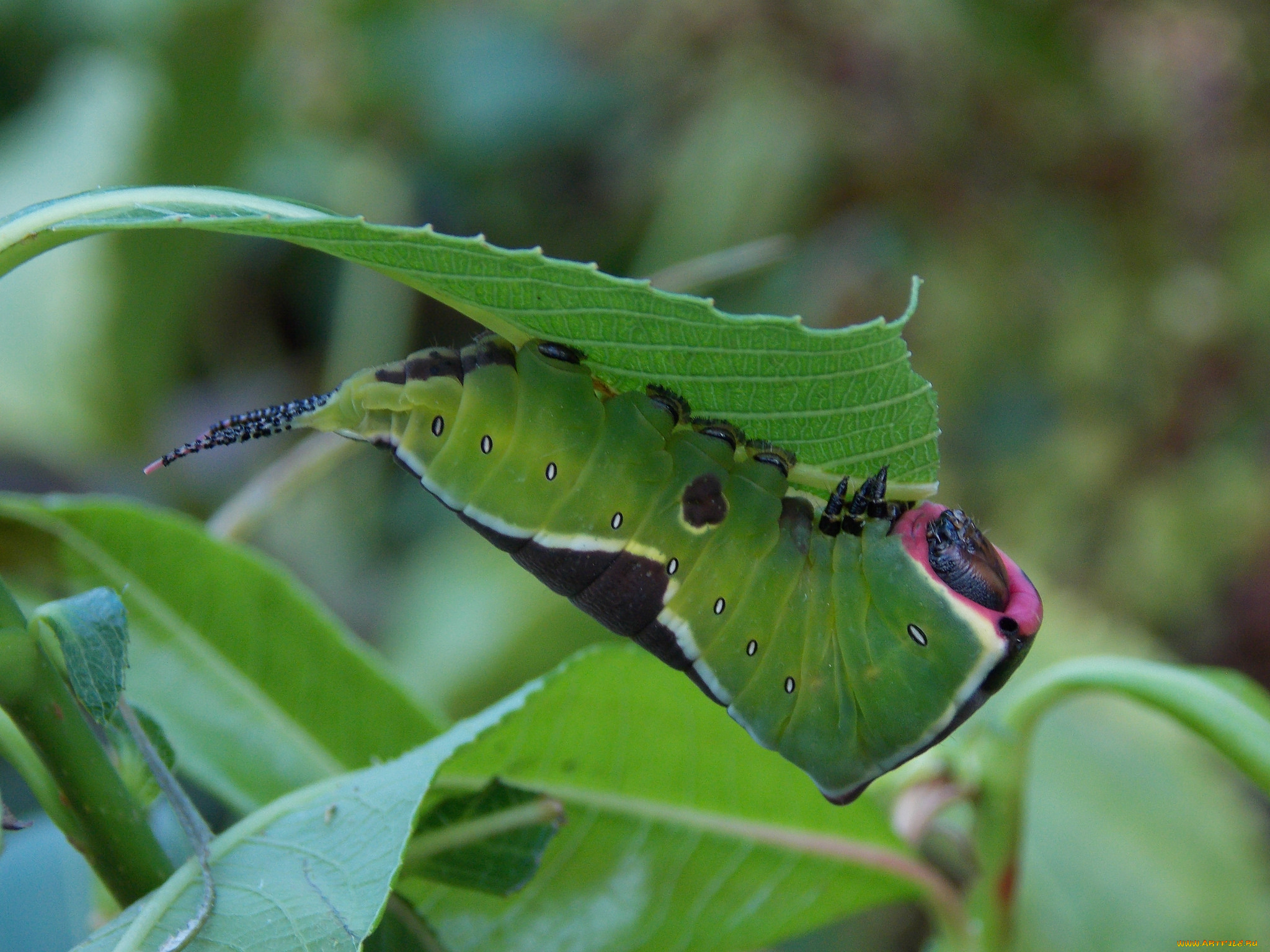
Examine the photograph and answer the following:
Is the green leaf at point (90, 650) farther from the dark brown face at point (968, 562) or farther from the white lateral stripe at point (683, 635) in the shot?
the dark brown face at point (968, 562)

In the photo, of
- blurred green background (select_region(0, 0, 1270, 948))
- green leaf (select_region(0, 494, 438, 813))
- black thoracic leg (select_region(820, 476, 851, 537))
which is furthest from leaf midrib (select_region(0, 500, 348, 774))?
blurred green background (select_region(0, 0, 1270, 948))

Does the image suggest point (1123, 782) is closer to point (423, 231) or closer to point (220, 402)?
point (423, 231)

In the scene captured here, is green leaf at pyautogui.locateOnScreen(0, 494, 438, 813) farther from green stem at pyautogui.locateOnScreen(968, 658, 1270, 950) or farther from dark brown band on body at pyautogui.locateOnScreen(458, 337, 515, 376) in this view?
green stem at pyautogui.locateOnScreen(968, 658, 1270, 950)

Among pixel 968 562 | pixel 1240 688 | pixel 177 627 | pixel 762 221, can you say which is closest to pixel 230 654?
pixel 177 627

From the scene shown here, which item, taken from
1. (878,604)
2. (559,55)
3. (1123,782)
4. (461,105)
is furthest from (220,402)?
(878,604)

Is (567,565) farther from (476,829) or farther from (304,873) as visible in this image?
(304,873)

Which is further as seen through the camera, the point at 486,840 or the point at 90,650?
the point at 486,840
